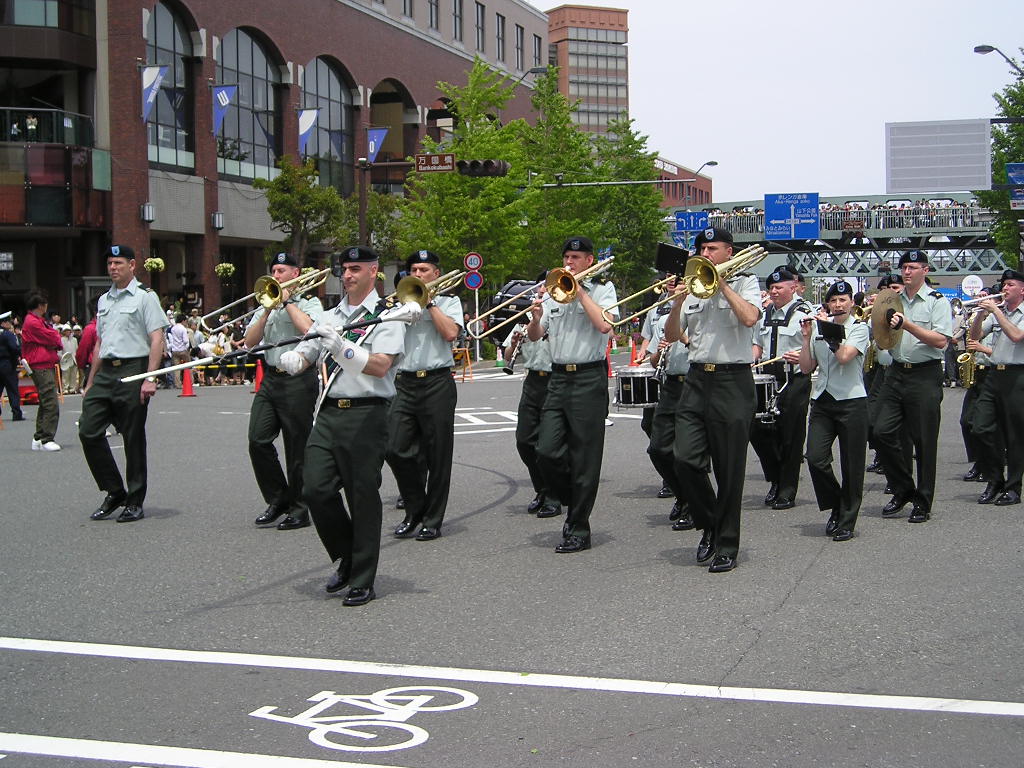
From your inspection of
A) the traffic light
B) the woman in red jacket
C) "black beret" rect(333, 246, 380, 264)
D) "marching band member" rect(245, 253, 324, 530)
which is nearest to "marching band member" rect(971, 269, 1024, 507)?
"black beret" rect(333, 246, 380, 264)

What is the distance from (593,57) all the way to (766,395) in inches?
6464

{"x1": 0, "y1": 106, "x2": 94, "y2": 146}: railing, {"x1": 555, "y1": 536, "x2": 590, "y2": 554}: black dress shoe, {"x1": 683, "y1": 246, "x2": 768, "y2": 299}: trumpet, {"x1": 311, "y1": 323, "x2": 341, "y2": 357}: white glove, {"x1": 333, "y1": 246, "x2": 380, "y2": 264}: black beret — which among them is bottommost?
{"x1": 555, "y1": 536, "x2": 590, "y2": 554}: black dress shoe

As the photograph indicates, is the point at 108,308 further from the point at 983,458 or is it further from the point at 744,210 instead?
the point at 744,210

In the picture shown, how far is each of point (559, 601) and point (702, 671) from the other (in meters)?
1.56

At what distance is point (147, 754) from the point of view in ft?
15.3

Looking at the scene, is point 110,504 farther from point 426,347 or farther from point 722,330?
point 722,330

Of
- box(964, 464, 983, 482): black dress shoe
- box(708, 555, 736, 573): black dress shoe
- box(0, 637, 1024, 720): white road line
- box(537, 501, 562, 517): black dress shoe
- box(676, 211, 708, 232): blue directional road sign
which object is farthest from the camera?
box(676, 211, 708, 232): blue directional road sign

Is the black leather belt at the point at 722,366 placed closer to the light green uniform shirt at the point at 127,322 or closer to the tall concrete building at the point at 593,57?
the light green uniform shirt at the point at 127,322

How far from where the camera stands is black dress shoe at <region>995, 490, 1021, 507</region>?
10391 millimetres

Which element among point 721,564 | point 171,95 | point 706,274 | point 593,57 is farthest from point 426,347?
point 593,57

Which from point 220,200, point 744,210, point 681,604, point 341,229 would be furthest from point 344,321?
point 744,210

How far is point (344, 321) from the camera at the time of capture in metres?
7.55

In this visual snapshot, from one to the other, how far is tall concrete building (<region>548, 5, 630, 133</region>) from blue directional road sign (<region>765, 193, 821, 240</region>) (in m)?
108

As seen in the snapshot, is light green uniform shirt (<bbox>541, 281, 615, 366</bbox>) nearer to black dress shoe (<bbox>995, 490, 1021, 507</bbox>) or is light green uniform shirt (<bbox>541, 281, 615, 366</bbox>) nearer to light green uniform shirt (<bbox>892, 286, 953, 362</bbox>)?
light green uniform shirt (<bbox>892, 286, 953, 362</bbox>)
